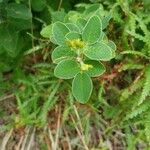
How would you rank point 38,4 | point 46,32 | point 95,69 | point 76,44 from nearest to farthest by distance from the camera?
point 76,44, point 95,69, point 46,32, point 38,4

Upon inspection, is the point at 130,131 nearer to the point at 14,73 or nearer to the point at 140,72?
the point at 140,72

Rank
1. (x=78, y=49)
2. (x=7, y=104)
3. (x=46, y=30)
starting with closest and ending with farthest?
1. (x=78, y=49)
2. (x=46, y=30)
3. (x=7, y=104)

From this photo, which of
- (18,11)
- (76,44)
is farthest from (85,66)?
(18,11)

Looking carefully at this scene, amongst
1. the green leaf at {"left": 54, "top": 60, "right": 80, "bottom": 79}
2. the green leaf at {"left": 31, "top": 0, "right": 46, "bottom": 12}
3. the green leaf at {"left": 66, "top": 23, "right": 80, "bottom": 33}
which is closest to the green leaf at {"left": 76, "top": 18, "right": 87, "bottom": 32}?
the green leaf at {"left": 66, "top": 23, "right": 80, "bottom": 33}

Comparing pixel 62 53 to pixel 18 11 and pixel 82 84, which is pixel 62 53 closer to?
pixel 82 84

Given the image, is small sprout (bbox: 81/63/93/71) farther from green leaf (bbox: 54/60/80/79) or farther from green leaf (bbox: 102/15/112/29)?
green leaf (bbox: 102/15/112/29)

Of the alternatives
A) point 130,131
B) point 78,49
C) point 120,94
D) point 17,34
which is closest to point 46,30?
point 17,34
